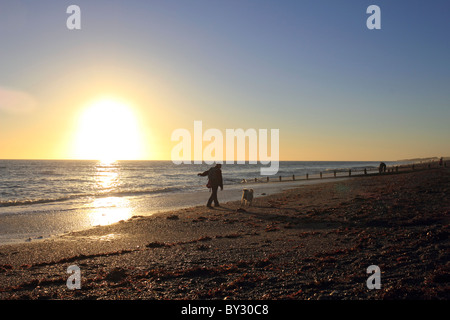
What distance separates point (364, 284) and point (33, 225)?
16.1 meters

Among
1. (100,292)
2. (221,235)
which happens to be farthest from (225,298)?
(221,235)

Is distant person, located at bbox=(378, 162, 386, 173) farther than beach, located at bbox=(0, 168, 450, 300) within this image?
Yes

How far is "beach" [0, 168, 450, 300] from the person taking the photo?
6129 mm

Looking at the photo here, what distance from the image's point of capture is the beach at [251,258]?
241 inches

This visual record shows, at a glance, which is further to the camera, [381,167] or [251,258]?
[381,167]

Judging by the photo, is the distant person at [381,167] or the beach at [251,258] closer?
the beach at [251,258]

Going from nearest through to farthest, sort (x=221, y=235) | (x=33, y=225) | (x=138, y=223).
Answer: (x=221, y=235), (x=138, y=223), (x=33, y=225)

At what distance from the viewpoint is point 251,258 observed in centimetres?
853

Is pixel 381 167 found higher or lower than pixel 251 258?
higher
